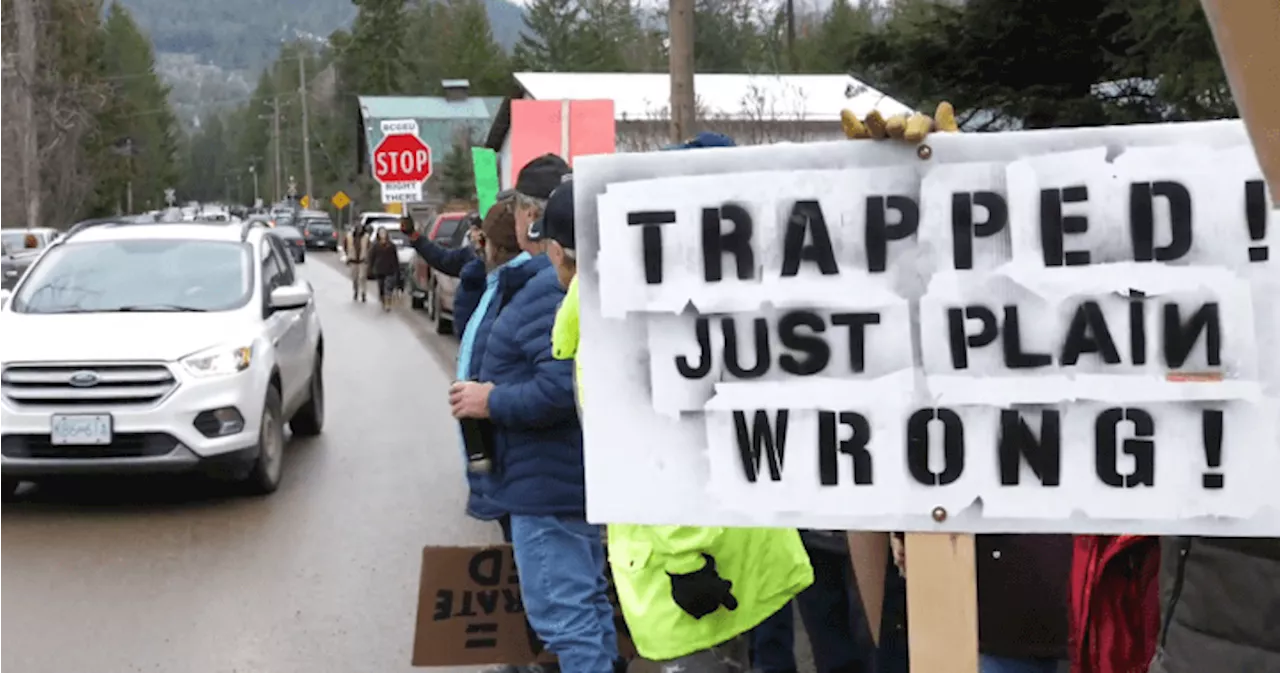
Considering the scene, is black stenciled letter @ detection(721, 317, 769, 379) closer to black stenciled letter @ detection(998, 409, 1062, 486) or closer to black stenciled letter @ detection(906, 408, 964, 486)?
black stenciled letter @ detection(906, 408, 964, 486)

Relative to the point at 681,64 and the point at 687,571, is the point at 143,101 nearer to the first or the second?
the point at 681,64

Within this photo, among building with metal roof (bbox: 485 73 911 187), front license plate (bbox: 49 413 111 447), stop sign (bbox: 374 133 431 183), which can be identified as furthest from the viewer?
building with metal roof (bbox: 485 73 911 187)

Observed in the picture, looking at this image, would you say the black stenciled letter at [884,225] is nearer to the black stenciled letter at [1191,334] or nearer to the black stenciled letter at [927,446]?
the black stenciled letter at [927,446]

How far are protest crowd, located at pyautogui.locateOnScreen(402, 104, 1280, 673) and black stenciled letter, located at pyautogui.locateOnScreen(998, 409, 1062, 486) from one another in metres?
0.29

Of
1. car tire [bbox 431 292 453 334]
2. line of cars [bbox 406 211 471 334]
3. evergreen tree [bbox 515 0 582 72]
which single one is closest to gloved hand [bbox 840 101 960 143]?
line of cars [bbox 406 211 471 334]

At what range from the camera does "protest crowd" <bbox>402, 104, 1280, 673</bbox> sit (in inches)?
106

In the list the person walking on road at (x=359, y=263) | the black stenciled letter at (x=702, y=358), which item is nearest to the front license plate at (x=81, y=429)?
the black stenciled letter at (x=702, y=358)

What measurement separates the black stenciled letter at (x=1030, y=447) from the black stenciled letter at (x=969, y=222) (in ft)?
0.98

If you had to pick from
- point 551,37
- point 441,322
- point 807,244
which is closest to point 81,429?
point 807,244

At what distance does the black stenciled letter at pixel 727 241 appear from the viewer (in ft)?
9.42

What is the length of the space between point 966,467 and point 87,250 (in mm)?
8527

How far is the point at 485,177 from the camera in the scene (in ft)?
39.6

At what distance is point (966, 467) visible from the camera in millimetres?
2756

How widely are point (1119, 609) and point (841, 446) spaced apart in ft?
2.96
